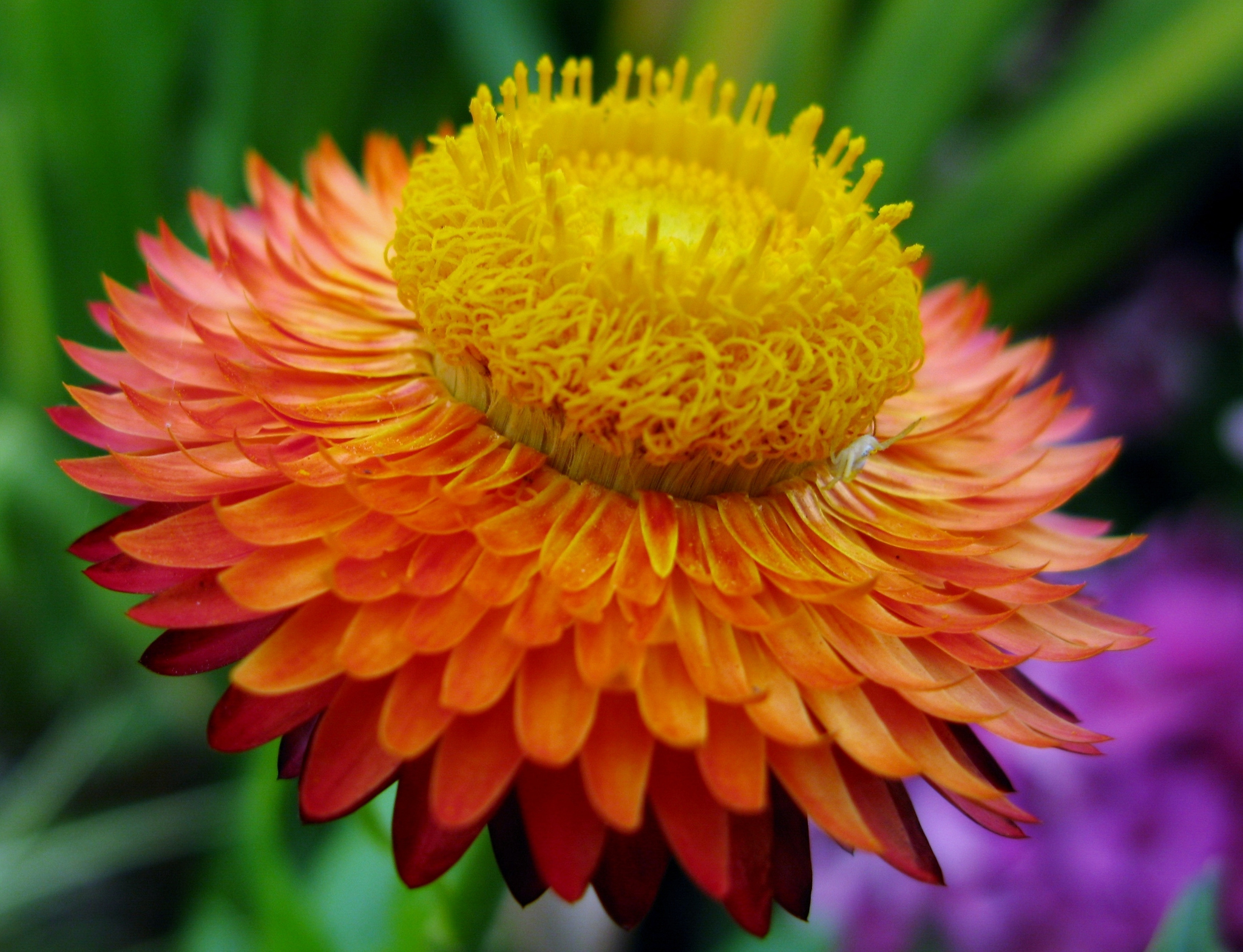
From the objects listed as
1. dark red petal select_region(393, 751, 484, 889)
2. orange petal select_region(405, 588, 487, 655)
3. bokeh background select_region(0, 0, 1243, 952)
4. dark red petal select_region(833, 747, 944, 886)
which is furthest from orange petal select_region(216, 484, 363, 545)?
bokeh background select_region(0, 0, 1243, 952)

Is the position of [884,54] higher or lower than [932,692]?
higher

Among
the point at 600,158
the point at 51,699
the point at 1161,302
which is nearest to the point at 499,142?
the point at 600,158

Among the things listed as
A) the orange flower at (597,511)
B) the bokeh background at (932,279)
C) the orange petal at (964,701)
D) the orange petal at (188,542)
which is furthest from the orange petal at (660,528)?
the bokeh background at (932,279)

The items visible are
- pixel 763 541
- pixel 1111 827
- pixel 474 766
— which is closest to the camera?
pixel 474 766

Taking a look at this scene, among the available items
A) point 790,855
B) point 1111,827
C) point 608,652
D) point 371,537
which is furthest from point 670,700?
point 1111,827

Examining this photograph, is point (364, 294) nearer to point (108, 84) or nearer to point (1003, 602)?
point (1003, 602)

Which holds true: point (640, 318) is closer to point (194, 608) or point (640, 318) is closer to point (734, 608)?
point (734, 608)

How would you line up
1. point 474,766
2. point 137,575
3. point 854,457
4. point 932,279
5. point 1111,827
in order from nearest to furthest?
point 474,766 → point 137,575 → point 854,457 → point 1111,827 → point 932,279

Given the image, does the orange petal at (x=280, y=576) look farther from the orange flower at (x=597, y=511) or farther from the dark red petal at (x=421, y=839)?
the dark red petal at (x=421, y=839)
